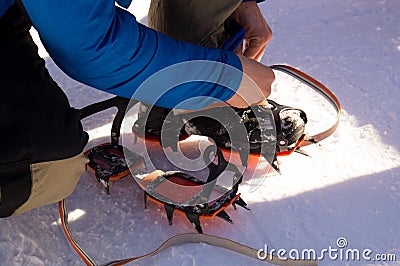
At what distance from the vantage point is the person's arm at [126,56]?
78 centimetres

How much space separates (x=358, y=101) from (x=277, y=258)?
2.04 ft

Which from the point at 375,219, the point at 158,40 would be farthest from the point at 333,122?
the point at 158,40

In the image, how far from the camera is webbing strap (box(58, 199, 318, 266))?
101 centimetres

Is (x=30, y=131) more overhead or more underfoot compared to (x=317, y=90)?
more overhead

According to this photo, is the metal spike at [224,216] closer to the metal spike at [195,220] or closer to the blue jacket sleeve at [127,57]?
the metal spike at [195,220]

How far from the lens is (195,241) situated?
1.07 metres

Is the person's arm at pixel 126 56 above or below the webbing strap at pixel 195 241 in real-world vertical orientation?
above

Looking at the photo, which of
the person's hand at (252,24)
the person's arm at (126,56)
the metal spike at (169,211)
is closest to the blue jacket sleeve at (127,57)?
the person's arm at (126,56)

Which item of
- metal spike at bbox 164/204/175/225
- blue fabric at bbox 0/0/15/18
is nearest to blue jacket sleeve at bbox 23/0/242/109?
blue fabric at bbox 0/0/15/18

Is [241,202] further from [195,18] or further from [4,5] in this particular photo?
[4,5]

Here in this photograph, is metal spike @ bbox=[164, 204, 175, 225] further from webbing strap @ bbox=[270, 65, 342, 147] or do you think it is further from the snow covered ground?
webbing strap @ bbox=[270, 65, 342, 147]

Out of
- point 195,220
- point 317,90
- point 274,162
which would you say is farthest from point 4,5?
point 317,90

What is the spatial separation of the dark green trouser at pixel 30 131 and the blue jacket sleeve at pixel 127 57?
0.27 feet

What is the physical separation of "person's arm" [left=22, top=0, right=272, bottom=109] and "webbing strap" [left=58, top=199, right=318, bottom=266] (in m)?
0.26
